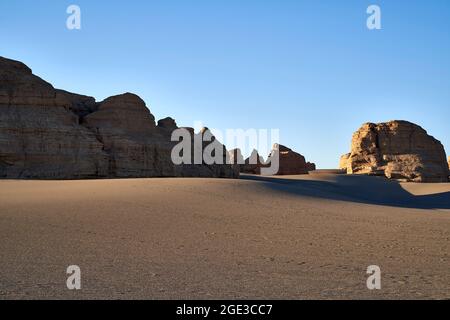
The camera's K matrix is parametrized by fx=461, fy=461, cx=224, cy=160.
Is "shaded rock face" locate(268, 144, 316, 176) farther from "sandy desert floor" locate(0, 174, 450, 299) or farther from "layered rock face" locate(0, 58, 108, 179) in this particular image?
"sandy desert floor" locate(0, 174, 450, 299)

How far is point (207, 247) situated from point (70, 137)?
2006cm

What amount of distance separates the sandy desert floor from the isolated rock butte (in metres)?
11.2

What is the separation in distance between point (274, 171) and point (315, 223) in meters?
39.4

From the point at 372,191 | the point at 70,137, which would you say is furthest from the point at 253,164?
the point at 70,137

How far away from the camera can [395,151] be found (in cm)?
4694

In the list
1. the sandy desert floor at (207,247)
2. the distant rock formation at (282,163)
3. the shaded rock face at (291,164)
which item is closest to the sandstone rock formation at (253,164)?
the distant rock formation at (282,163)

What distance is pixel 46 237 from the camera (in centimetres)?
802

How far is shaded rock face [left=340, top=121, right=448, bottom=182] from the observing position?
45.9 metres

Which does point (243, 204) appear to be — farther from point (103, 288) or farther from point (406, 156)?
point (406, 156)

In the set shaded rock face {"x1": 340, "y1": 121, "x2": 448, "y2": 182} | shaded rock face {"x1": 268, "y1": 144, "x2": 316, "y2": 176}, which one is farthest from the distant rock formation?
shaded rock face {"x1": 340, "y1": 121, "x2": 448, "y2": 182}

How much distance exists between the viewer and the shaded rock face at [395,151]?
151 ft

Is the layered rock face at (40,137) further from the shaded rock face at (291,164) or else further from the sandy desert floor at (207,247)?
the shaded rock face at (291,164)

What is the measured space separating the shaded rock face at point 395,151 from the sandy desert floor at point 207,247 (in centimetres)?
3452

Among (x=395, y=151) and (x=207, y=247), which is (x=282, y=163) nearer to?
(x=395, y=151)
